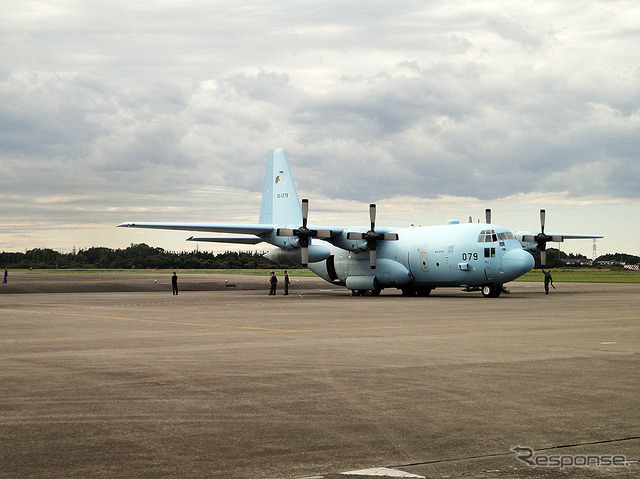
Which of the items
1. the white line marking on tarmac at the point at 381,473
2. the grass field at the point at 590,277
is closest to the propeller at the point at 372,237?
the grass field at the point at 590,277

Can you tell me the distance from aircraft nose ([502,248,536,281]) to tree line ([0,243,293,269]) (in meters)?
112

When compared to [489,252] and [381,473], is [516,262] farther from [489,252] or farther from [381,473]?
[381,473]

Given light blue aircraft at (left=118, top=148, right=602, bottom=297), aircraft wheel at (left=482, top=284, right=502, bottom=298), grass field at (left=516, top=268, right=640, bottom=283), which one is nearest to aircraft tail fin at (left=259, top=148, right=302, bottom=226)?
light blue aircraft at (left=118, top=148, right=602, bottom=297)

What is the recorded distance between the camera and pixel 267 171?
56.1 m

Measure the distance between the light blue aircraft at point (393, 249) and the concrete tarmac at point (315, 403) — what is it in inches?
835

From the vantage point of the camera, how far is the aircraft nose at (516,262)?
4016cm

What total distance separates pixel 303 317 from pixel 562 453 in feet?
66.3

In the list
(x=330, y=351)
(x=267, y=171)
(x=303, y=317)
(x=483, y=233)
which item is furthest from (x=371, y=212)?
(x=330, y=351)

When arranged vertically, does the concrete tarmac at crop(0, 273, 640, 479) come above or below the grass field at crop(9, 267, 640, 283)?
below

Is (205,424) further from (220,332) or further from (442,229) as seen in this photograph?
(442,229)

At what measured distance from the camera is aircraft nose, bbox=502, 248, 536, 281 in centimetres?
4016

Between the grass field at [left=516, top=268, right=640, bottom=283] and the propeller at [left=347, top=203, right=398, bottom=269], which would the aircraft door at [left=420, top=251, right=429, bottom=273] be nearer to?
the propeller at [left=347, top=203, right=398, bottom=269]

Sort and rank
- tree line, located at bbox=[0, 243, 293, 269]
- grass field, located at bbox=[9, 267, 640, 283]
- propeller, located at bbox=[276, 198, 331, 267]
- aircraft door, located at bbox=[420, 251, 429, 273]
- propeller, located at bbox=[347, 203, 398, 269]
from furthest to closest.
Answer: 1. tree line, located at bbox=[0, 243, 293, 269]
2. grass field, located at bbox=[9, 267, 640, 283]
3. propeller, located at bbox=[347, 203, 398, 269]
4. propeller, located at bbox=[276, 198, 331, 267]
5. aircraft door, located at bbox=[420, 251, 429, 273]

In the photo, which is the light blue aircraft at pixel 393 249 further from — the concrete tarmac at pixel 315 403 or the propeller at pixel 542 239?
the concrete tarmac at pixel 315 403
